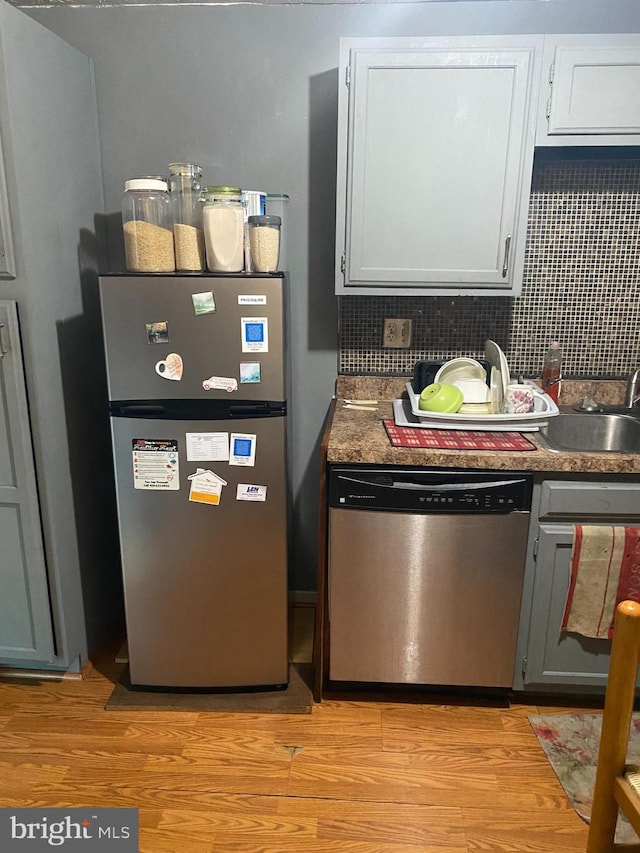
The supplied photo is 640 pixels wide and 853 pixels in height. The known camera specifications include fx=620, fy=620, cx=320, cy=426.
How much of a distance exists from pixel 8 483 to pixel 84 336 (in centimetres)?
59

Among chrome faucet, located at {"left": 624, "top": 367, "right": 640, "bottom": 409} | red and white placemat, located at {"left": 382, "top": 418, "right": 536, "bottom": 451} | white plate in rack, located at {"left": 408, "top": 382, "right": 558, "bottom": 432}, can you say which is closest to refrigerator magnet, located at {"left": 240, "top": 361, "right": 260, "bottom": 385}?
red and white placemat, located at {"left": 382, "top": 418, "right": 536, "bottom": 451}

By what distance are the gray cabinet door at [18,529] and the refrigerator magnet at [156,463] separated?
13.6 inches

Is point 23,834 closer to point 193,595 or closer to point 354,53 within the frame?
point 193,595

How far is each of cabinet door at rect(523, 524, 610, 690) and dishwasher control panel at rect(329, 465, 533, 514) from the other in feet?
0.51

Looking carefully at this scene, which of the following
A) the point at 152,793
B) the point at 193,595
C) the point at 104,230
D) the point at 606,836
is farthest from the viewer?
the point at 104,230

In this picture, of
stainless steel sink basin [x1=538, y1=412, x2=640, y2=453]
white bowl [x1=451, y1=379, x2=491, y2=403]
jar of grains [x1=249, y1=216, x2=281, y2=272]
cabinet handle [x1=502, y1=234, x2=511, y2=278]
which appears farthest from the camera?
A: stainless steel sink basin [x1=538, y1=412, x2=640, y2=453]

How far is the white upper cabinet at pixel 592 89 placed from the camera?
6.26 ft

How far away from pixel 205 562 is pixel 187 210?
1.16 metres

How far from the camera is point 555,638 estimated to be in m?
2.02

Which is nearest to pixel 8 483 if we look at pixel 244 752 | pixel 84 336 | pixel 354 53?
pixel 84 336

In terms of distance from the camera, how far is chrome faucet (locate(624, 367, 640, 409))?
7.62ft

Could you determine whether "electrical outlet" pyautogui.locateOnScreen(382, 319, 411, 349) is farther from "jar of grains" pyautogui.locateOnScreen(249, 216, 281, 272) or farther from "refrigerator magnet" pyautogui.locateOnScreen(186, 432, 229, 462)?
"refrigerator magnet" pyautogui.locateOnScreen(186, 432, 229, 462)

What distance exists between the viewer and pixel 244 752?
194 centimetres

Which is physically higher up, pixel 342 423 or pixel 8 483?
pixel 342 423
